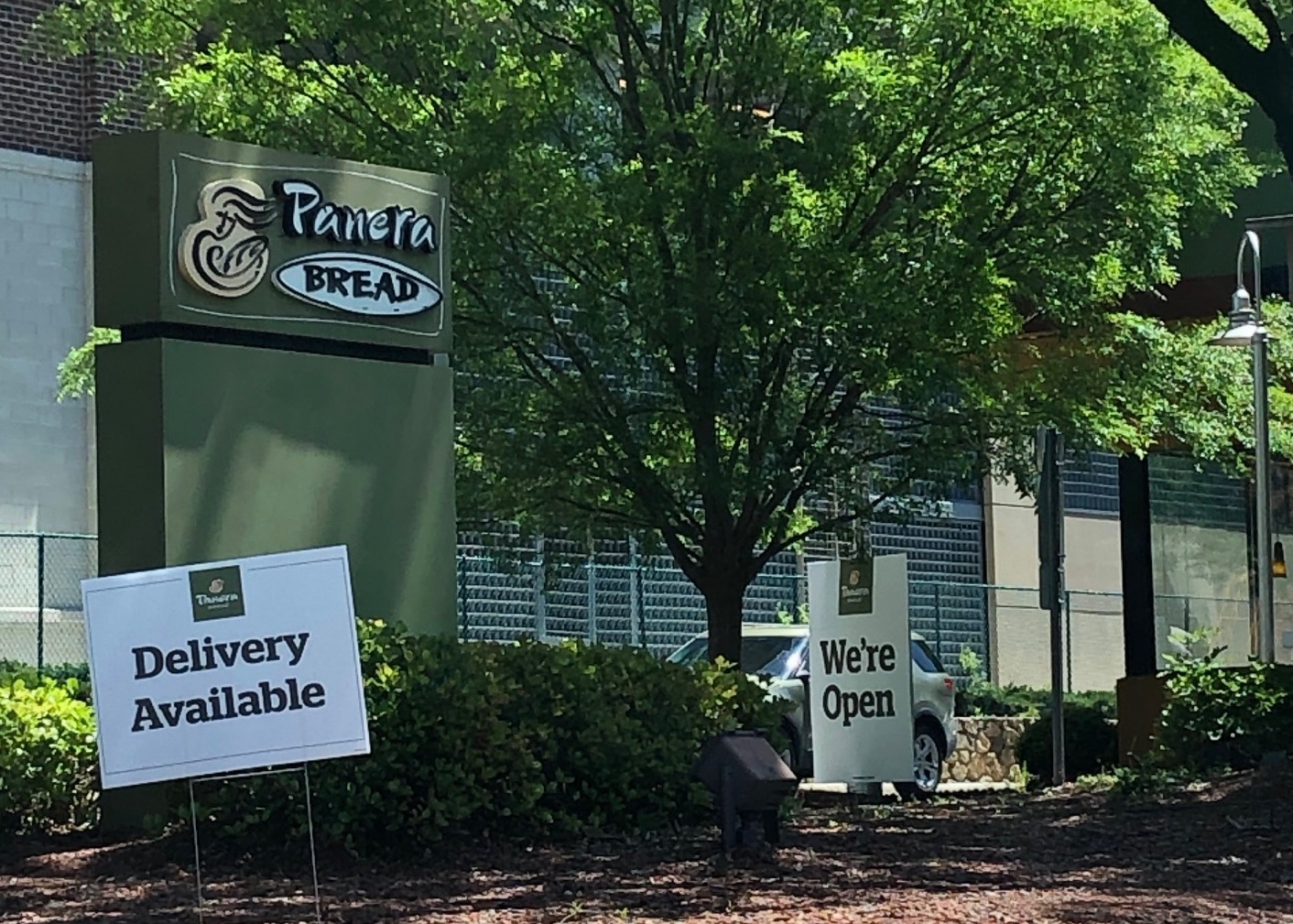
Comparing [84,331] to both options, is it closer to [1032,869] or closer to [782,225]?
[782,225]

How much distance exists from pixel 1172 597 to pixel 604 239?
875 cm

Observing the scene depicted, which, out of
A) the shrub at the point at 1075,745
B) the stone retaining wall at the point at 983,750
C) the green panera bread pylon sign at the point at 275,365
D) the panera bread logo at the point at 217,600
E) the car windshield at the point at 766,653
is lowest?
the stone retaining wall at the point at 983,750

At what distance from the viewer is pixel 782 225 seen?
1393cm

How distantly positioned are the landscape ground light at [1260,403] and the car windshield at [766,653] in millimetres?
4020

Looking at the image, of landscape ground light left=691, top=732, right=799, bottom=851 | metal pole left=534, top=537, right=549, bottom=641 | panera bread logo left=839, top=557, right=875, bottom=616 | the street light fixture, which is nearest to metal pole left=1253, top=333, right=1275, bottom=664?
the street light fixture

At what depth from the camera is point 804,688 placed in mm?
18859

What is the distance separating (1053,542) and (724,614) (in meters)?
2.43

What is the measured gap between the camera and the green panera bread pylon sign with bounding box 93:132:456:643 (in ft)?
37.4

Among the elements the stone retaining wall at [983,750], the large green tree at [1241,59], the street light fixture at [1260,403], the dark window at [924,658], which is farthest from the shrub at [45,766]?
the stone retaining wall at [983,750]

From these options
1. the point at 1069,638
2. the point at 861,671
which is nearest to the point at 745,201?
the point at 861,671

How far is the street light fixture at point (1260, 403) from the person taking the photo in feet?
52.8

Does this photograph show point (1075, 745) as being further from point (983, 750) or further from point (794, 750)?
point (983, 750)

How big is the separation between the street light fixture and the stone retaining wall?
5258 millimetres

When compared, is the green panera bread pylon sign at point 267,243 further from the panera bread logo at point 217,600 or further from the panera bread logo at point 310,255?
the panera bread logo at point 217,600
